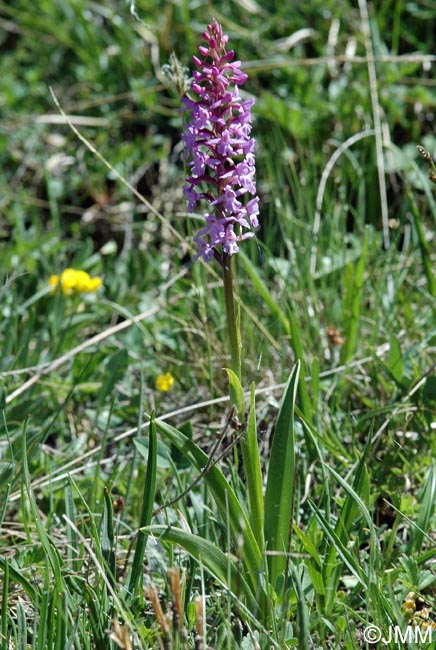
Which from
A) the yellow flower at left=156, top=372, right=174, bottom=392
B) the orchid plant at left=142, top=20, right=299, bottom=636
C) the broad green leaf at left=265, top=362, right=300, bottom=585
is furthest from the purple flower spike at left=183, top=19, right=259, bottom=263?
the yellow flower at left=156, top=372, right=174, bottom=392

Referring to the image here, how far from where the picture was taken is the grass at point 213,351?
1662 millimetres

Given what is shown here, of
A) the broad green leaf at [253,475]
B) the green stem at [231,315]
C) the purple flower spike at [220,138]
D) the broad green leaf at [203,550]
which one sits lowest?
the broad green leaf at [203,550]

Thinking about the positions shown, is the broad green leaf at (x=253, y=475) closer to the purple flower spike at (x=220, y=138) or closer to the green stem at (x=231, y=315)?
the green stem at (x=231, y=315)

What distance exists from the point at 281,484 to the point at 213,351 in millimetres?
1116

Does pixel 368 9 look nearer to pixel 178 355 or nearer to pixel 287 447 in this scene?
pixel 178 355

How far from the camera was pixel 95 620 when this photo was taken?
1.61 m

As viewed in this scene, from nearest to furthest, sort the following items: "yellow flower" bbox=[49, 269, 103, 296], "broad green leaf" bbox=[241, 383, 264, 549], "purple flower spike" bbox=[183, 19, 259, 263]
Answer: "purple flower spike" bbox=[183, 19, 259, 263]
"broad green leaf" bbox=[241, 383, 264, 549]
"yellow flower" bbox=[49, 269, 103, 296]

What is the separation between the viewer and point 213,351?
2.74m

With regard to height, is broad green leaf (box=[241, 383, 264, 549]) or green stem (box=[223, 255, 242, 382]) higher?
green stem (box=[223, 255, 242, 382])

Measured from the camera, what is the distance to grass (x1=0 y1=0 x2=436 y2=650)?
5.45 feet

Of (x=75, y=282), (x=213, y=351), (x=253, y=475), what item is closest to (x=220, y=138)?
(x=253, y=475)

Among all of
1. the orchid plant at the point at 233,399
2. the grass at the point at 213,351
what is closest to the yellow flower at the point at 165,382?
the grass at the point at 213,351

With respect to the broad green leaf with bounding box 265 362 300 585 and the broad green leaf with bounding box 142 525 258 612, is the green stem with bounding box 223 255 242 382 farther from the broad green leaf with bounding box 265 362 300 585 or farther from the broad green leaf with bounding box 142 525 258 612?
the broad green leaf with bounding box 142 525 258 612

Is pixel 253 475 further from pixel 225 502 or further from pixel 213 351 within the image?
pixel 213 351
